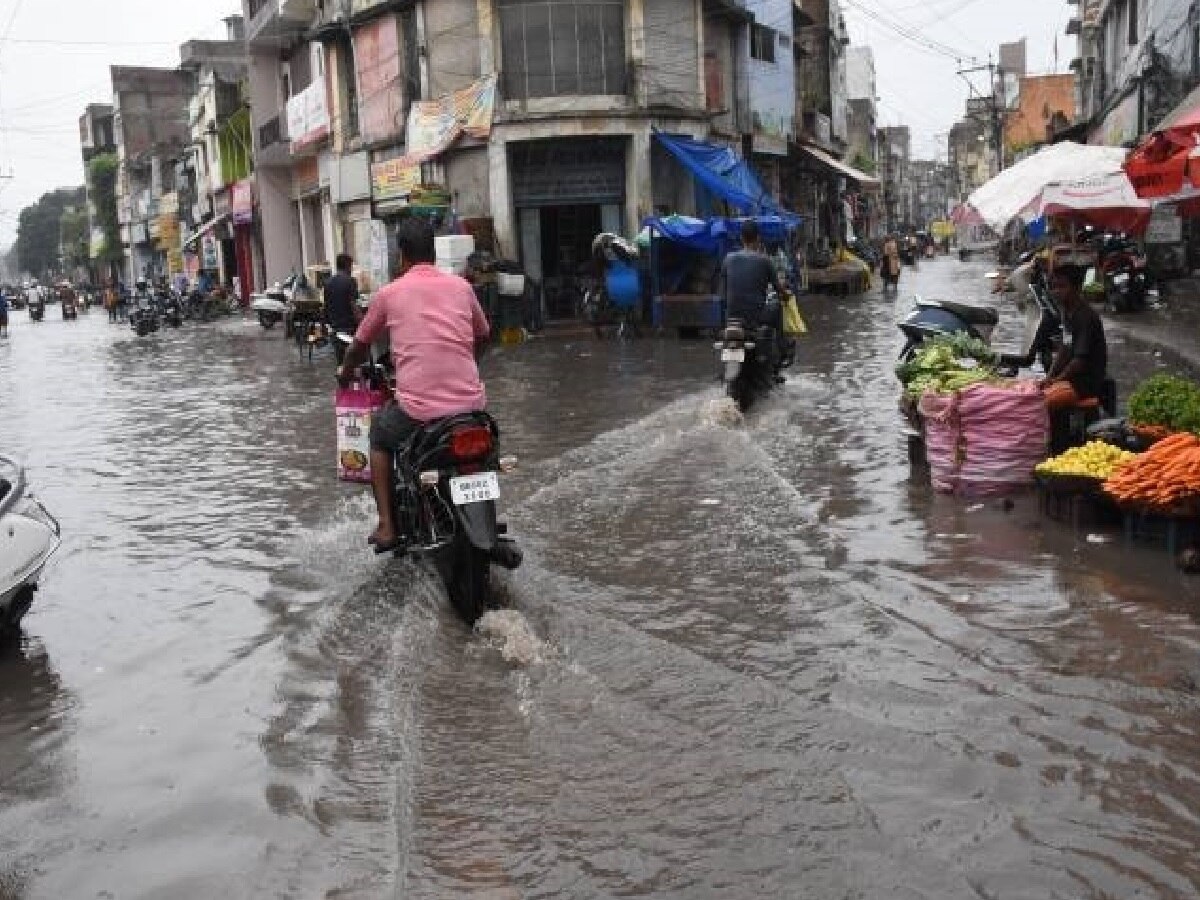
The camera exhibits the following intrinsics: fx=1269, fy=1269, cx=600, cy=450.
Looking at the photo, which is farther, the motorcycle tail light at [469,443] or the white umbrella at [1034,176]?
the white umbrella at [1034,176]

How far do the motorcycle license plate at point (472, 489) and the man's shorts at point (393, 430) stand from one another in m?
0.45

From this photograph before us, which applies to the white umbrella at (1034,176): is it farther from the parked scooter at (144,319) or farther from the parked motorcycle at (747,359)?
the parked scooter at (144,319)

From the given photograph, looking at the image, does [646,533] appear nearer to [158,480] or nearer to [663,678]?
[663,678]

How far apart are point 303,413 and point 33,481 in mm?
3959

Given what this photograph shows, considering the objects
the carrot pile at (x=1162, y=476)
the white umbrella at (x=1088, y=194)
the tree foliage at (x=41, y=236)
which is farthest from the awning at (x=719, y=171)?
the tree foliage at (x=41, y=236)

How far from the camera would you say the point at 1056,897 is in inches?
126

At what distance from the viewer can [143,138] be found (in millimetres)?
75250

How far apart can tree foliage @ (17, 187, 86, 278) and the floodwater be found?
5063 inches

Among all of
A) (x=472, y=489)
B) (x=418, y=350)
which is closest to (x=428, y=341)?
(x=418, y=350)

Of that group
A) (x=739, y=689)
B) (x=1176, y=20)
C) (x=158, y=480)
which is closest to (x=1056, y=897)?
(x=739, y=689)

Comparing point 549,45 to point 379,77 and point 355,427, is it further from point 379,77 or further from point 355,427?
point 355,427

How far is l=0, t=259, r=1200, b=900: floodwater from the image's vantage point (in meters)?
3.53

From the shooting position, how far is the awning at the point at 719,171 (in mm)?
26109

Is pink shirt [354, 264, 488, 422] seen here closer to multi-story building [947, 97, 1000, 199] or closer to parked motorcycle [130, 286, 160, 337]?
parked motorcycle [130, 286, 160, 337]
